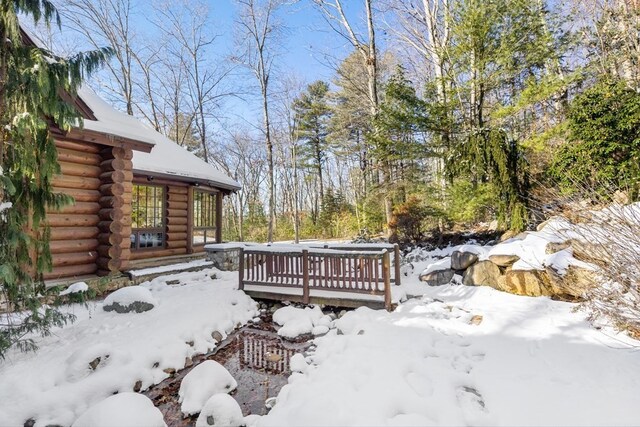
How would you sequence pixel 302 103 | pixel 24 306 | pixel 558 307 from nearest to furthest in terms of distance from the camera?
1. pixel 24 306
2. pixel 558 307
3. pixel 302 103

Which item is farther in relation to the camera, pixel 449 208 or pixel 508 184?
pixel 449 208

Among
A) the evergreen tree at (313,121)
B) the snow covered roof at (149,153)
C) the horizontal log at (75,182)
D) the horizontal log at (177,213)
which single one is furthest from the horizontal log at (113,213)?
the evergreen tree at (313,121)

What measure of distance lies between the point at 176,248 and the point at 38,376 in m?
6.59

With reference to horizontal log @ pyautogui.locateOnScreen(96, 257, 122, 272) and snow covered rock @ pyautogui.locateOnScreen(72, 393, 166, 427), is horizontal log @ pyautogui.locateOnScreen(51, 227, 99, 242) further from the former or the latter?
snow covered rock @ pyautogui.locateOnScreen(72, 393, 166, 427)

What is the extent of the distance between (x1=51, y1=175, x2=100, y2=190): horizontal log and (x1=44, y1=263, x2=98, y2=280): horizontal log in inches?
66.0

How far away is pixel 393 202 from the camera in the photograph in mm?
11258

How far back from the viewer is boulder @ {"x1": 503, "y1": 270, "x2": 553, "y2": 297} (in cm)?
523

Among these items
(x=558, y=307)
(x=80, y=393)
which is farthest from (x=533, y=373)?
(x=80, y=393)

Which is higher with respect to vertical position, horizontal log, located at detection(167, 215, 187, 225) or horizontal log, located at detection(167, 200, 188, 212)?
horizontal log, located at detection(167, 200, 188, 212)

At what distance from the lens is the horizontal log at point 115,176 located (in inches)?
260

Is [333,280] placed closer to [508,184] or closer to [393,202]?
[508,184]

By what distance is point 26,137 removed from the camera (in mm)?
3242

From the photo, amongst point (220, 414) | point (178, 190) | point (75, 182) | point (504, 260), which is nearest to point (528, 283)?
point (504, 260)

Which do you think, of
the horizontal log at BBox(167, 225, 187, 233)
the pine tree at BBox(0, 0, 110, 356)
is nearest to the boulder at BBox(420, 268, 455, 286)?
the pine tree at BBox(0, 0, 110, 356)
